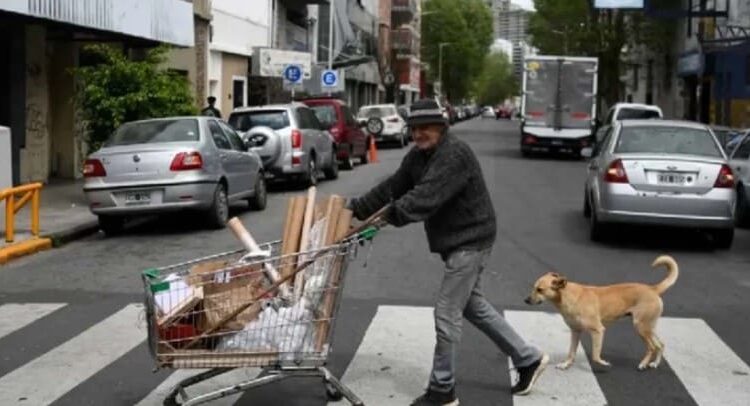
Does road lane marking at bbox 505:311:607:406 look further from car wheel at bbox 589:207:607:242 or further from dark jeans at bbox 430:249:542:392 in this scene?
car wheel at bbox 589:207:607:242

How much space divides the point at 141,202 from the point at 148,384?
7115mm

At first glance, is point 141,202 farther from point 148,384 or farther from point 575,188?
point 575,188

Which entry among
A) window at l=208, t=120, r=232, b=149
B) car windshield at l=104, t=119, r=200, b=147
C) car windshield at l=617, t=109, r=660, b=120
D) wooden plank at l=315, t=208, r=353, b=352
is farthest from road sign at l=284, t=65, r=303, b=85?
wooden plank at l=315, t=208, r=353, b=352

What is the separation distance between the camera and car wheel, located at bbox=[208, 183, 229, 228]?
45.0 ft

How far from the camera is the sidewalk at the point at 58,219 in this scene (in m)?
12.8

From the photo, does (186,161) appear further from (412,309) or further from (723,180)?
(723,180)

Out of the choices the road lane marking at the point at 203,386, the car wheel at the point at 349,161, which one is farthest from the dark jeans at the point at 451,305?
the car wheel at the point at 349,161

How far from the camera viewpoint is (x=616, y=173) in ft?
40.2

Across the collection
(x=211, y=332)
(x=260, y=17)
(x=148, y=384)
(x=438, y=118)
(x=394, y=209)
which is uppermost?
(x=260, y=17)

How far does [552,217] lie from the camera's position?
51.5 feet

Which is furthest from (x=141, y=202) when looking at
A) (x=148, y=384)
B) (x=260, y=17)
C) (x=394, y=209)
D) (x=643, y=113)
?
(x=260, y=17)

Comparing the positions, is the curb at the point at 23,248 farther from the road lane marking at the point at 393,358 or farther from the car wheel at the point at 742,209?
the car wheel at the point at 742,209

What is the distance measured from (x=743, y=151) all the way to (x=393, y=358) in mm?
10128

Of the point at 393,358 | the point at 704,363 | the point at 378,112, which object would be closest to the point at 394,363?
the point at 393,358
